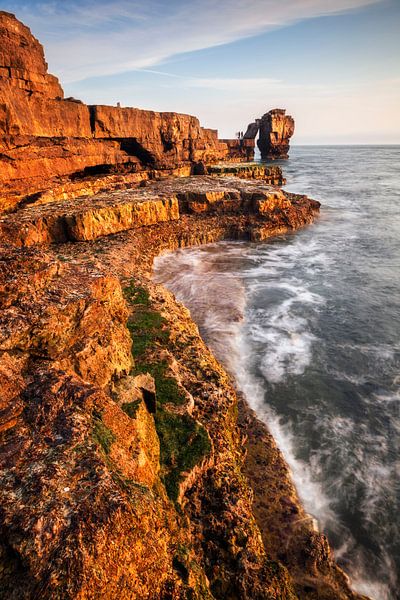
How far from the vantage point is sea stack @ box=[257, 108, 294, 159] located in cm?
9686

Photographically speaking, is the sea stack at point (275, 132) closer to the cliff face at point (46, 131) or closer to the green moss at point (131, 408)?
the cliff face at point (46, 131)

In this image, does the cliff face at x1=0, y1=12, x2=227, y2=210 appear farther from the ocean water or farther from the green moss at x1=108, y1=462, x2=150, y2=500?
the green moss at x1=108, y1=462, x2=150, y2=500

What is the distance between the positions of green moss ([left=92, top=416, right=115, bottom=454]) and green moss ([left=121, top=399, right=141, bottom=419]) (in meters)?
1.06

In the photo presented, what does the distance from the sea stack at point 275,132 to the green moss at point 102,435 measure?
348 feet

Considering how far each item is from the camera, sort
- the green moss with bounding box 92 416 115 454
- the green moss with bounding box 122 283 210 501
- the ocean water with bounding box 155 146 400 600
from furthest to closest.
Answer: the ocean water with bounding box 155 146 400 600 < the green moss with bounding box 122 283 210 501 < the green moss with bounding box 92 416 115 454

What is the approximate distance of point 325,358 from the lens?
12.3 m

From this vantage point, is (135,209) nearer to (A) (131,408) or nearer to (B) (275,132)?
(A) (131,408)

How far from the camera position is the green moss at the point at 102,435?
4122mm

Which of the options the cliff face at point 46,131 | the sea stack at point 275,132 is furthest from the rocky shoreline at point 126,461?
the sea stack at point 275,132

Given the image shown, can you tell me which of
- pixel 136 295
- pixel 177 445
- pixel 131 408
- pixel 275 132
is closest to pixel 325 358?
pixel 136 295

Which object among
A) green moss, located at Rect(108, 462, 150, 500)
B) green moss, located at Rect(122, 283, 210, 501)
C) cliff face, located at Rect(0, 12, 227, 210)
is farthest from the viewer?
cliff face, located at Rect(0, 12, 227, 210)

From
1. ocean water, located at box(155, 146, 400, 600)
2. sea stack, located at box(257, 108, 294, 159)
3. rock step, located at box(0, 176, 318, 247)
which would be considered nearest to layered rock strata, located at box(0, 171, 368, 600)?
ocean water, located at box(155, 146, 400, 600)

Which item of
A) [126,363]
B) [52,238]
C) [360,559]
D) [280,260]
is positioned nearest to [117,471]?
[126,363]

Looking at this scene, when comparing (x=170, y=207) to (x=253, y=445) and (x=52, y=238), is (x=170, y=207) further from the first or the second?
(x=253, y=445)
